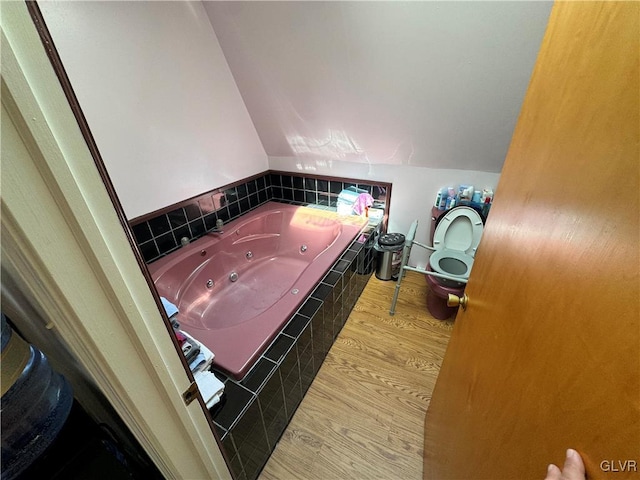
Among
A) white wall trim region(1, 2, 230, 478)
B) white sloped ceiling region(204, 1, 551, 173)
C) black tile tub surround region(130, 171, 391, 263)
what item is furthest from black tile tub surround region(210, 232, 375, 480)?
white sloped ceiling region(204, 1, 551, 173)

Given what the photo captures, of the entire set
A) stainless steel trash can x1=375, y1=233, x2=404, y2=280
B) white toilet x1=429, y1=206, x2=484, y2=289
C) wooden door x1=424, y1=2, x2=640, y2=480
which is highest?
wooden door x1=424, y1=2, x2=640, y2=480

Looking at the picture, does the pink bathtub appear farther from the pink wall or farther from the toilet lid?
the toilet lid

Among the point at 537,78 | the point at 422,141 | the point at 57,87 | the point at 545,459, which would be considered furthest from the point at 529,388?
the point at 422,141

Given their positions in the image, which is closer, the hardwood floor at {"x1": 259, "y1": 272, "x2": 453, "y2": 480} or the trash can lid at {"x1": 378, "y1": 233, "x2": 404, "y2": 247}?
the hardwood floor at {"x1": 259, "y1": 272, "x2": 453, "y2": 480}

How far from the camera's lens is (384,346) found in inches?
69.5

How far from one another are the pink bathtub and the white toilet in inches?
25.3

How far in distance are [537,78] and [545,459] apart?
74cm

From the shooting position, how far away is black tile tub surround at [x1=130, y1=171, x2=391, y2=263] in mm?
1770

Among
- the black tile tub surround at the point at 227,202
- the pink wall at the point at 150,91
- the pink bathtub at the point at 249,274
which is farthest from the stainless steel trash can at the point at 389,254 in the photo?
the pink wall at the point at 150,91

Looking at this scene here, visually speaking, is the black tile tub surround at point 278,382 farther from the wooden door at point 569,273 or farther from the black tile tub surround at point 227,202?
the black tile tub surround at point 227,202

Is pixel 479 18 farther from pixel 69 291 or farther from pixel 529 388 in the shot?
pixel 69 291

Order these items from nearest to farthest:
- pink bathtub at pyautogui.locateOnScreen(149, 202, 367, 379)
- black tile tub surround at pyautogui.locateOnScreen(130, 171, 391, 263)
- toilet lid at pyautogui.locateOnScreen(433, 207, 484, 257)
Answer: pink bathtub at pyautogui.locateOnScreen(149, 202, 367, 379)
black tile tub surround at pyautogui.locateOnScreen(130, 171, 391, 263)
toilet lid at pyautogui.locateOnScreen(433, 207, 484, 257)

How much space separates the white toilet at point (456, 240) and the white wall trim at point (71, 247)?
181cm

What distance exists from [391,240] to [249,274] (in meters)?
1.32
